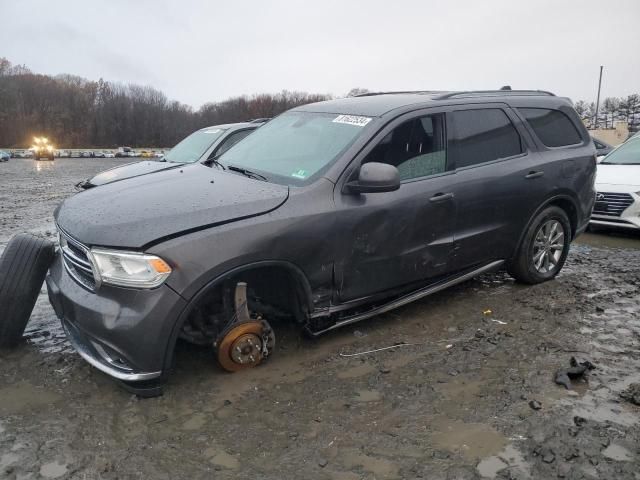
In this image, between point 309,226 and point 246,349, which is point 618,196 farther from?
point 246,349

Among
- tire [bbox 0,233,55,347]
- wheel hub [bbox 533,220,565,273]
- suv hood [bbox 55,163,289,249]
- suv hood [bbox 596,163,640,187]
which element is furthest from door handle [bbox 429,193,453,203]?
suv hood [bbox 596,163,640,187]

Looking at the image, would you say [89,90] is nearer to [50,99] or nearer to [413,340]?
[50,99]

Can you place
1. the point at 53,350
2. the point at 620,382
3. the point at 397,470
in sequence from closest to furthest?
the point at 397,470, the point at 620,382, the point at 53,350

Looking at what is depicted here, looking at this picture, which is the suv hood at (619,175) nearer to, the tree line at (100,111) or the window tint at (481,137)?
the window tint at (481,137)

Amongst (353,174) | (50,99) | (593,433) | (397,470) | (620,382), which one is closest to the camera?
(397,470)

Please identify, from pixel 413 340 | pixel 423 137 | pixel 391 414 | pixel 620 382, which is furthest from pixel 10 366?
pixel 620 382

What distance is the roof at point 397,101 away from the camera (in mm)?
4027

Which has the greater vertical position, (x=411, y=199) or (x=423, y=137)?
(x=423, y=137)

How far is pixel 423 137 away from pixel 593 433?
2355 mm

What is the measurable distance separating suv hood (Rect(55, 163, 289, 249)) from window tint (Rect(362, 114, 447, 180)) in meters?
0.89

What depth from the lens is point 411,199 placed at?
3791mm

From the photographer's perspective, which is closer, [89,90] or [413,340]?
[413,340]

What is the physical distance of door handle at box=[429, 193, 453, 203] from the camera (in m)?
3.92

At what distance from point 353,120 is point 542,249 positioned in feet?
8.00
